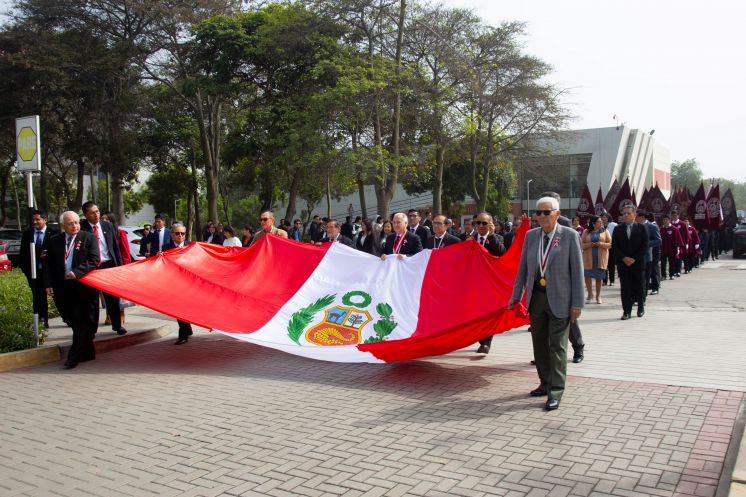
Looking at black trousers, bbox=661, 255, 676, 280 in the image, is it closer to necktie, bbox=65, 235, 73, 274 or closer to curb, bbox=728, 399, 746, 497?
curb, bbox=728, 399, 746, 497

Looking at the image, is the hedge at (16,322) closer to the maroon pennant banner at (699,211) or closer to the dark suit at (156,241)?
the dark suit at (156,241)

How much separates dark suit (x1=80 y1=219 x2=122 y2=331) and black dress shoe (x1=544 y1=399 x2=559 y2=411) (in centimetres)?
672

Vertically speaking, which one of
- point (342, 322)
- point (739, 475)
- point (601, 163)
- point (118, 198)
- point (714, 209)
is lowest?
point (739, 475)

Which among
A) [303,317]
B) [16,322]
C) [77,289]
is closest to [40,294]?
[16,322]

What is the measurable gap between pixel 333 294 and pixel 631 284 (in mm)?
5455

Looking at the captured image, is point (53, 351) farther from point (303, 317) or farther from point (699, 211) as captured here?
point (699, 211)

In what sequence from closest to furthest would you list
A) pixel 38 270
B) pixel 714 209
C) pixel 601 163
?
pixel 38 270 < pixel 714 209 < pixel 601 163

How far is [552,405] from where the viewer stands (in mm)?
5867

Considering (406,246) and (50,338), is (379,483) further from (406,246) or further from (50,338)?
(50,338)

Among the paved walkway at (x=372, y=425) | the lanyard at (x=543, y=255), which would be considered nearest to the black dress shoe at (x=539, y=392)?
the paved walkway at (x=372, y=425)

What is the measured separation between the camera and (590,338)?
934 cm

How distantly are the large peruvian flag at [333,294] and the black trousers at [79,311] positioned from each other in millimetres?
216

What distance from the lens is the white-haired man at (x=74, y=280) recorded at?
817 centimetres

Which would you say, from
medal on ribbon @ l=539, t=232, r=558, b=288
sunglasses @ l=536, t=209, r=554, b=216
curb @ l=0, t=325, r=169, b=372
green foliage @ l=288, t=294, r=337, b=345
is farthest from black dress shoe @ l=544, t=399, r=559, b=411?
curb @ l=0, t=325, r=169, b=372
